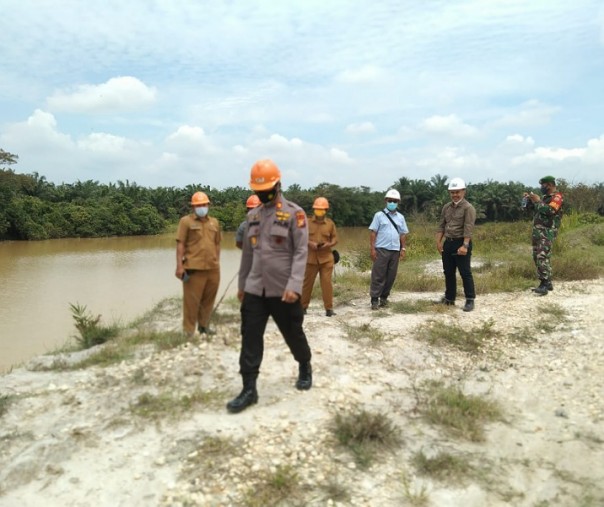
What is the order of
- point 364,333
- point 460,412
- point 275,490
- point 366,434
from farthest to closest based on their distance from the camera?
point 364,333 < point 460,412 < point 366,434 < point 275,490

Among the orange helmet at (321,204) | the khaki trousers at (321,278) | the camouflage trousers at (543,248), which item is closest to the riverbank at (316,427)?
the khaki trousers at (321,278)

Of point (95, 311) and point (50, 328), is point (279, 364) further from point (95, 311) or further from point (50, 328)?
point (95, 311)

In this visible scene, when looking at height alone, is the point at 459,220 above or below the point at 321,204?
below

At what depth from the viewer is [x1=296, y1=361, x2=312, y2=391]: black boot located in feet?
12.3

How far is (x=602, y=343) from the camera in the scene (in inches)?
188

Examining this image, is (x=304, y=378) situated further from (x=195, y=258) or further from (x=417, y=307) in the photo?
(x=417, y=307)

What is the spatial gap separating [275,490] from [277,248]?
1520mm

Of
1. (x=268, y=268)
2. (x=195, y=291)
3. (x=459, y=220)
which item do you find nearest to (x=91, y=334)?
(x=195, y=291)

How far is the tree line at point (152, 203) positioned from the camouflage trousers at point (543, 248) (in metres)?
19.1

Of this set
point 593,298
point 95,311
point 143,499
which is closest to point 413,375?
point 143,499

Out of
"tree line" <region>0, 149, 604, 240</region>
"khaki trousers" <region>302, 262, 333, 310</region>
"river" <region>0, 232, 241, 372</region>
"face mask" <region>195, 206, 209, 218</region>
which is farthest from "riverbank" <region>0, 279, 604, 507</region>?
"tree line" <region>0, 149, 604, 240</region>

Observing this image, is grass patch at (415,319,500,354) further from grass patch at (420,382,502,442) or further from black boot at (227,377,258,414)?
black boot at (227,377,258,414)

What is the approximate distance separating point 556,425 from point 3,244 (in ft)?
111

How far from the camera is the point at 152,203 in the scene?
45.6m
